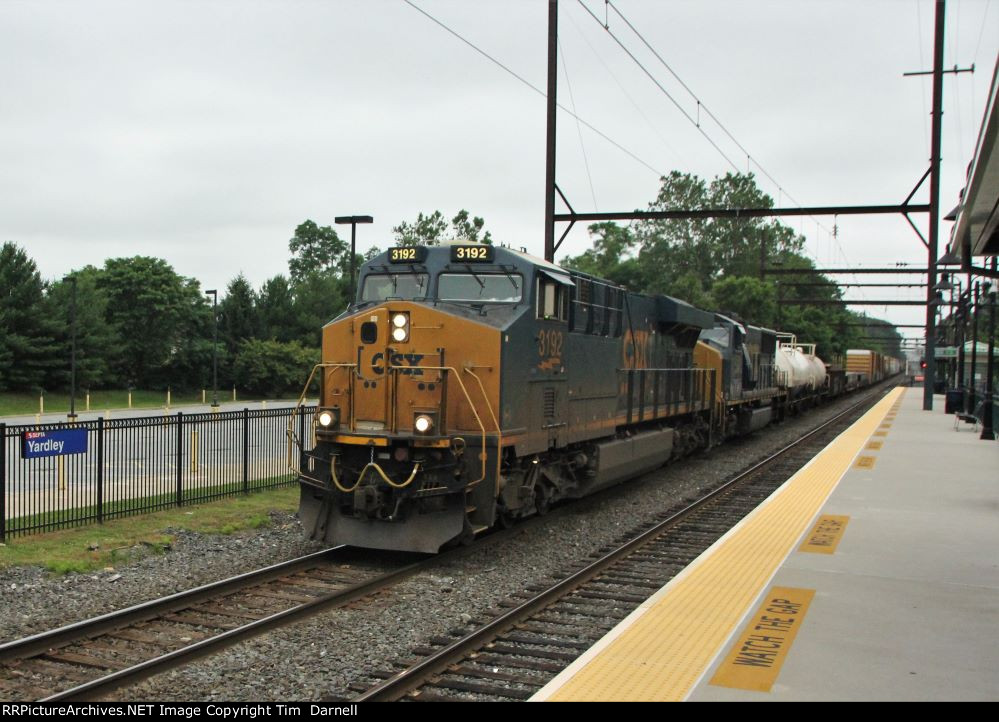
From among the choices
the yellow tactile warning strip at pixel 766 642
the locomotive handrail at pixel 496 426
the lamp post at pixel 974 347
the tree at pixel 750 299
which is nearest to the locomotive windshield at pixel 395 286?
the locomotive handrail at pixel 496 426

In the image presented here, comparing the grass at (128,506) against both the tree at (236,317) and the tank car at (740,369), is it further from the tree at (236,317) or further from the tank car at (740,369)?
the tree at (236,317)

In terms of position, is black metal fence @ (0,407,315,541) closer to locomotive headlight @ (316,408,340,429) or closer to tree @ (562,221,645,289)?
locomotive headlight @ (316,408,340,429)

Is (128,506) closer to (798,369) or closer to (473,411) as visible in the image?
(473,411)

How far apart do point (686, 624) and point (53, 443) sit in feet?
27.6

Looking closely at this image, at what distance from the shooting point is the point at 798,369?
1364 inches

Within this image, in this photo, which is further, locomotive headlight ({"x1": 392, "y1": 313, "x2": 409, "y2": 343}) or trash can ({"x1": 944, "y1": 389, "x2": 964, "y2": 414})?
trash can ({"x1": 944, "y1": 389, "x2": 964, "y2": 414})

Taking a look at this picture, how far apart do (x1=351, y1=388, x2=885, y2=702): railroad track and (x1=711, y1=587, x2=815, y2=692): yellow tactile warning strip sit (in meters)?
1.41

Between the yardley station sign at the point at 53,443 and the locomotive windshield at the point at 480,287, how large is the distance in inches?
203

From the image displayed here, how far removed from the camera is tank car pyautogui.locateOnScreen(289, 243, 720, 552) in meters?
9.71

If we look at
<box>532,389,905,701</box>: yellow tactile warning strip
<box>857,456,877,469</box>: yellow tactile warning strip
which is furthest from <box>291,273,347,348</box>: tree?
<box>532,389,905,701</box>: yellow tactile warning strip

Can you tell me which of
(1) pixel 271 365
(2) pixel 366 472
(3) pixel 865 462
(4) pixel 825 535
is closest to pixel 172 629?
(2) pixel 366 472

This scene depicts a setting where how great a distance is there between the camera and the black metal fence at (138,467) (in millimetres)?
10969

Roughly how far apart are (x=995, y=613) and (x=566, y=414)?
5974 millimetres
